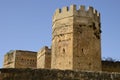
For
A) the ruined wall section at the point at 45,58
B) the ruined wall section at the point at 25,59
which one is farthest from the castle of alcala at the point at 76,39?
the ruined wall section at the point at 25,59

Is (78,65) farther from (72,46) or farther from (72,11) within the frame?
(72,11)

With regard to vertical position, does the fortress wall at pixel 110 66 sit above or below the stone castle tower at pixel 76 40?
below

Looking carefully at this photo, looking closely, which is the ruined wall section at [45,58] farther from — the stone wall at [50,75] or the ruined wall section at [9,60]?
the stone wall at [50,75]

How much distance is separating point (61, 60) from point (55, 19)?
3220mm

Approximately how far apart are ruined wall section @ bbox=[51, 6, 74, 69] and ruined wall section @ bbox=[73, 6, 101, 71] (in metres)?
0.33

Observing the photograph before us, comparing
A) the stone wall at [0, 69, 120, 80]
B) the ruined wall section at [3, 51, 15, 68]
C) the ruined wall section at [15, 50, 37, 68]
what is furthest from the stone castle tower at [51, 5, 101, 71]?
the stone wall at [0, 69, 120, 80]

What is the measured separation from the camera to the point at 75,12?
2480 centimetres

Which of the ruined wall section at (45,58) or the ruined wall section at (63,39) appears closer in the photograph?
the ruined wall section at (63,39)

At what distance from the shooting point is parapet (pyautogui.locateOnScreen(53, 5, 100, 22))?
24812 mm

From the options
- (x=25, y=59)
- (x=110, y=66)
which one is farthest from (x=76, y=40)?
(x=25, y=59)

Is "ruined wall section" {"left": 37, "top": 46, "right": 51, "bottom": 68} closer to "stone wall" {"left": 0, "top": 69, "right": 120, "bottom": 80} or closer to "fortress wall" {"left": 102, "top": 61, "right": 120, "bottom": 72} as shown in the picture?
"fortress wall" {"left": 102, "top": 61, "right": 120, "bottom": 72}

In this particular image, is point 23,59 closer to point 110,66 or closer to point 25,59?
point 25,59

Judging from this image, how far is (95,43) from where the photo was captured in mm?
24562

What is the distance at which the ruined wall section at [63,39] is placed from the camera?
23.8 metres
